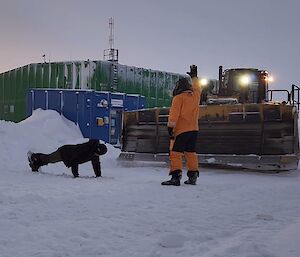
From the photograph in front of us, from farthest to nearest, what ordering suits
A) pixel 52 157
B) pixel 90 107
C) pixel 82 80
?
pixel 82 80 → pixel 90 107 → pixel 52 157

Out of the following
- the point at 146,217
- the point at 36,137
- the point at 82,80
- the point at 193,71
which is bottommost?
the point at 146,217

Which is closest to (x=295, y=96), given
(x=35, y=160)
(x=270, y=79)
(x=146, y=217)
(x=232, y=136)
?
(x=270, y=79)

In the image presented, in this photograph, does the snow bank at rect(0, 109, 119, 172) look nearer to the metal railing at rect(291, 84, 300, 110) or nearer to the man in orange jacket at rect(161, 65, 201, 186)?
the man in orange jacket at rect(161, 65, 201, 186)

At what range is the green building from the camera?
17.0 meters

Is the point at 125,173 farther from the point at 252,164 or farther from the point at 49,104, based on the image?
the point at 49,104

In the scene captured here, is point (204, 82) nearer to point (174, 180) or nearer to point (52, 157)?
point (52, 157)

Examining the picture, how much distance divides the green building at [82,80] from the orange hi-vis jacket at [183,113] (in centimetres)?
1002

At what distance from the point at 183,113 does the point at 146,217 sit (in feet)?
9.88

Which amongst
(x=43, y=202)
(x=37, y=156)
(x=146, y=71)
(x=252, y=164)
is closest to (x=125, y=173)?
(x=37, y=156)

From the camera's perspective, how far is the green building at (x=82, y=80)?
16953 mm

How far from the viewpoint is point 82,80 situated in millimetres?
17016

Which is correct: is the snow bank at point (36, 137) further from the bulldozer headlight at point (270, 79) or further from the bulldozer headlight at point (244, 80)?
the bulldozer headlight at point (270, 79)

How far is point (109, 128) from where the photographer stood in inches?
618

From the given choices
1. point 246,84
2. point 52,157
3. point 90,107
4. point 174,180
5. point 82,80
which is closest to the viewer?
point 174,180
